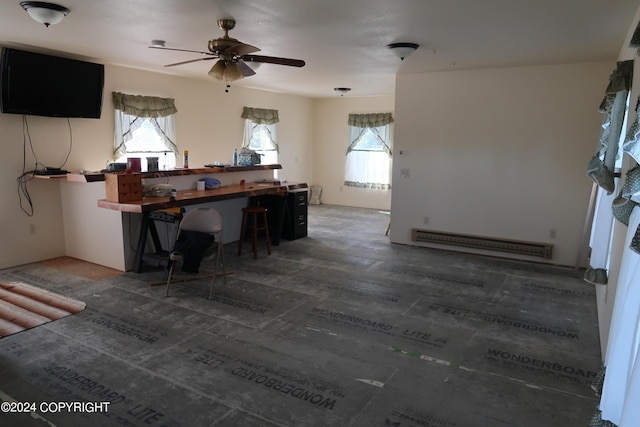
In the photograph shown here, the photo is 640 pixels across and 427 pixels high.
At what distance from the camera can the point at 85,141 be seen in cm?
543

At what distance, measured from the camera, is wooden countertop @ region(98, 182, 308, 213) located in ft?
14.0

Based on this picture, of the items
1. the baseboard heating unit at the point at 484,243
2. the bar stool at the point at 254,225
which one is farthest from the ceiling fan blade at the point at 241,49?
the baseboard heating unit at the point at 484,243

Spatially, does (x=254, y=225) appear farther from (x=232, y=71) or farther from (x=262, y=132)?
(x=262, y=132)

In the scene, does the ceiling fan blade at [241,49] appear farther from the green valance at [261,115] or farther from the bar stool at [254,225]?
the green valance at [261,115]

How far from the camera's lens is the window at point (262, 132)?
802 centimetres

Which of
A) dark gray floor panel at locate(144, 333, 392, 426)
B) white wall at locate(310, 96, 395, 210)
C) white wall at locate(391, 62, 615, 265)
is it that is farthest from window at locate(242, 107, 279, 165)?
dark gray floor panel at locate(144, 333, 392, 426)

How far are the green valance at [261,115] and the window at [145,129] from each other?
169 centimetres

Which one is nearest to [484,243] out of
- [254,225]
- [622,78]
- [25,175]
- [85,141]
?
[622,78]

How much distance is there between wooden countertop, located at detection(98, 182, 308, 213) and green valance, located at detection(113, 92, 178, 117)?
159cm

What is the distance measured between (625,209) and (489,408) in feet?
4.33

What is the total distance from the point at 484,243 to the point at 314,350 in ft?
11.8

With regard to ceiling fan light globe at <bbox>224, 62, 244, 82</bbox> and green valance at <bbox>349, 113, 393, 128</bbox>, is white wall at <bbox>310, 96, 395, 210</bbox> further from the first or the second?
ceiling fan light globe at <bbox>224, 62, 244, 82</bbox>

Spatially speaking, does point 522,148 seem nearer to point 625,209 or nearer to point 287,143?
point 625,209

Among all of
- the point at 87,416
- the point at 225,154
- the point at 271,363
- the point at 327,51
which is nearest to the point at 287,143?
the point at 225,154
